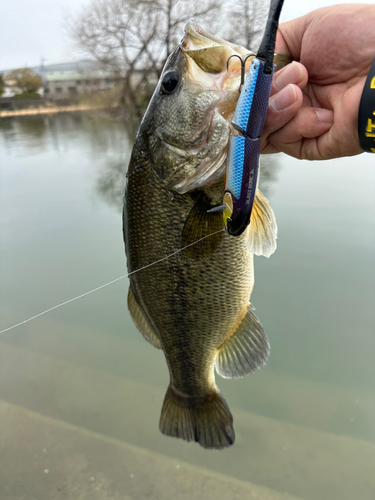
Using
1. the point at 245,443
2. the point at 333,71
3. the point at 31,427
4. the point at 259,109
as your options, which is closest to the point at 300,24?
the point at 333,71

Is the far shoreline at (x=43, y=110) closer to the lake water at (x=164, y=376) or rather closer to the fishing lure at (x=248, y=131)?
the lake water at (x=164, y=376)

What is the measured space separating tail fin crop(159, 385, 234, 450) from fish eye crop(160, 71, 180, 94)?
3.61 feet

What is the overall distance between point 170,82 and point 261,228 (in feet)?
1.66

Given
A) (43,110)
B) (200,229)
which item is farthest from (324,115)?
(43,110)

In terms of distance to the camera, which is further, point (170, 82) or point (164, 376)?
point (164, 376)

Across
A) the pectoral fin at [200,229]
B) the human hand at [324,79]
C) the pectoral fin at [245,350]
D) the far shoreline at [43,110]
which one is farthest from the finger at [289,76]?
the far shoreline at [43,110]

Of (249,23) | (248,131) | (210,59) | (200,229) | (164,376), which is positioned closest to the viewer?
(248,131)

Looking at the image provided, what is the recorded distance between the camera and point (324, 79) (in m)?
1.12

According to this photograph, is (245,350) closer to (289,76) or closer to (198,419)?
(198,419)

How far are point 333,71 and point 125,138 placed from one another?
7.93 m

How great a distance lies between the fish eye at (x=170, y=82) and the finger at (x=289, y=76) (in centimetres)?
29

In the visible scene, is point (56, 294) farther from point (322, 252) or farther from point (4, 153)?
point (4, 153)

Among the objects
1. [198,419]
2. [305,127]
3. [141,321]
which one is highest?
[305,127]

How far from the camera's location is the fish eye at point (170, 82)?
3.00 ft
